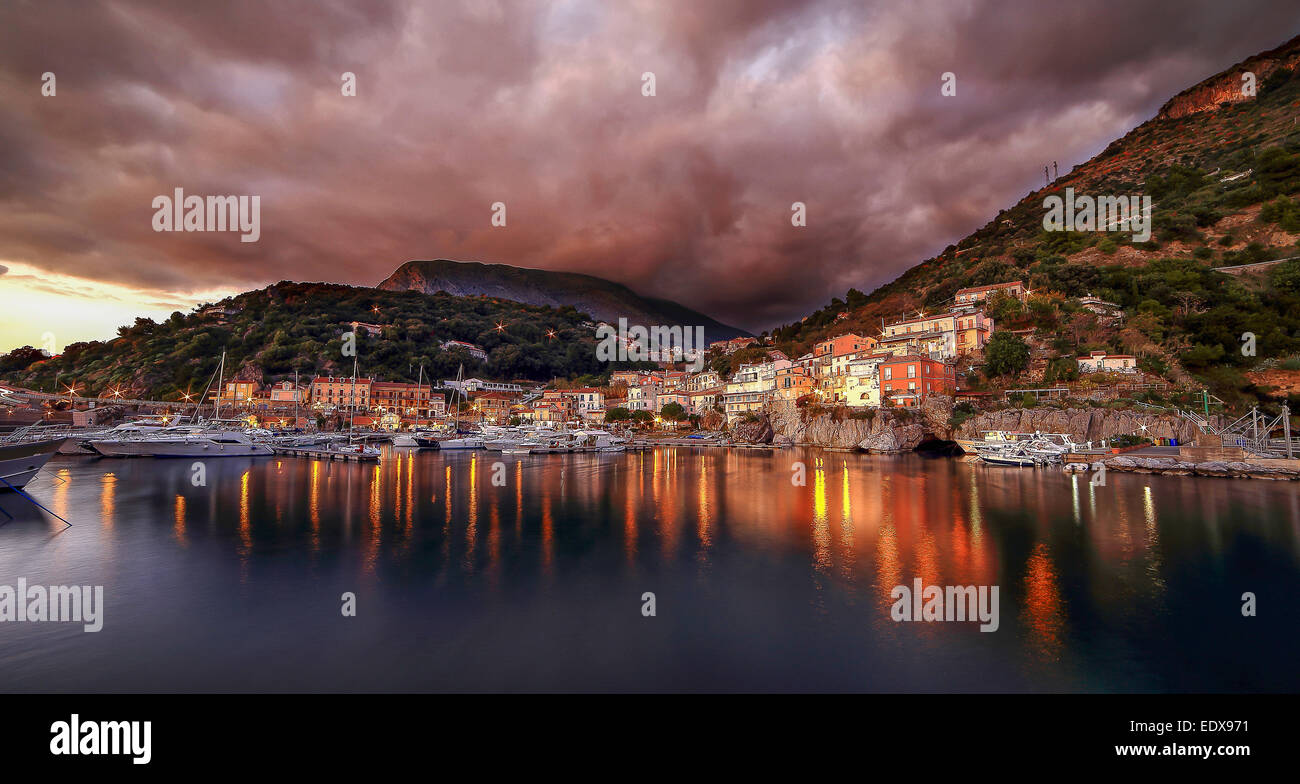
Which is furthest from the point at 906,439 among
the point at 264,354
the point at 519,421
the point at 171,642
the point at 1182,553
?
the point at 264,354

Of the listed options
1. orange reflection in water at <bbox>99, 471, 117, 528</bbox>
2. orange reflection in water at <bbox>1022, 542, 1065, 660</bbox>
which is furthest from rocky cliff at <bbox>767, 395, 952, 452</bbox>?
orange reflection in water at <bbox>99, 471, 117, 528</bbox>

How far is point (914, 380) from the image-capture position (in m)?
37.9

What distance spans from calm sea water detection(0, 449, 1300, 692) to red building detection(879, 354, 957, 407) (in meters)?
19.6

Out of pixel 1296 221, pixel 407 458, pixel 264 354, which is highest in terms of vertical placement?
pixel 1296 221

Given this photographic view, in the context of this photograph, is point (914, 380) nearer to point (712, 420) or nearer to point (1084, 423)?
point (1084, 423)

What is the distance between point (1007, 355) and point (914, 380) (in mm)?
6416

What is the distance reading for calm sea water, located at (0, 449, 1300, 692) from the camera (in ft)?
19.4

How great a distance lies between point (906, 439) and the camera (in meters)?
36.9

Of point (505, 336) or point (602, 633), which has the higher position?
point (505, 336)

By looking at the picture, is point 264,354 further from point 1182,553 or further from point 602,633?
point 1182,553

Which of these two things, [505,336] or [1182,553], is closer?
[1182,553]

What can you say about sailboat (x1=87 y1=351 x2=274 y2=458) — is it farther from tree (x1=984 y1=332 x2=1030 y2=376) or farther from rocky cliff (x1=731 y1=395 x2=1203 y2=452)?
tree (x1=984 y1=332 x2=1030 y2=376)
